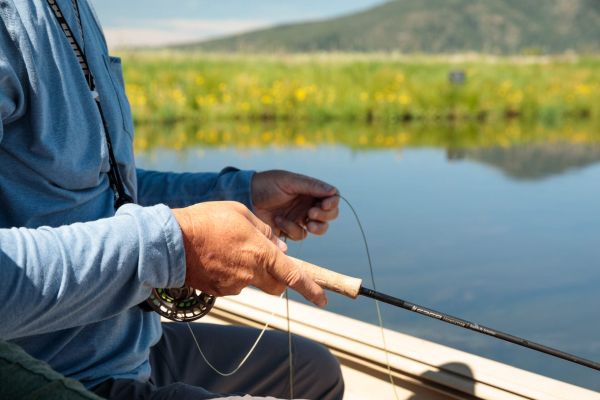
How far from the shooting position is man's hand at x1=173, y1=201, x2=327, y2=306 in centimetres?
82

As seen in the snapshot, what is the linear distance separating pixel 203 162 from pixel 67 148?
5.74 metres

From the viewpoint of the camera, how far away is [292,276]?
2.86ft

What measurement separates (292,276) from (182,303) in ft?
0.77

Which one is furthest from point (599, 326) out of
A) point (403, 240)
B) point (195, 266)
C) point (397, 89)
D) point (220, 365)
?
point (397, 89)

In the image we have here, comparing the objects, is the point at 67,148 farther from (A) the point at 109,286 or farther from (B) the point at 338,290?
Answer: (B) the point at 338,290

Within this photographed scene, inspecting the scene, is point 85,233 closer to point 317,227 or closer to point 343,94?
point 317,227

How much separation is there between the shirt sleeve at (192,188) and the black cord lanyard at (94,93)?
10.1 inches

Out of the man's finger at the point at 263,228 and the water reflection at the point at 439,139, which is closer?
the man's finger at the point at 263,228

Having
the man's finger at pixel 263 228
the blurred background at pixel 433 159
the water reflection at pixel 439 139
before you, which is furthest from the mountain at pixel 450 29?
the man's finger at pixel 263 228

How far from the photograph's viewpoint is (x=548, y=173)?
21.8 ft

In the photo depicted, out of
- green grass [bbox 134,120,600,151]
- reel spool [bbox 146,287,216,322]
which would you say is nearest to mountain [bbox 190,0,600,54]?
green grass [bbox 134,120,600,151]

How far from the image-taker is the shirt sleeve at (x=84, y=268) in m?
0.72

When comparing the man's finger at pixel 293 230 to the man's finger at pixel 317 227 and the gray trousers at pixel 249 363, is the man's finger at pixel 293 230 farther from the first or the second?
the gray trousers at pixel 249 363

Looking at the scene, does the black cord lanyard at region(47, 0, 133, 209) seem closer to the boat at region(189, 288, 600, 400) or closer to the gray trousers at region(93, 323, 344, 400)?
the gray trousers at region(93, 323, 344, 400)
